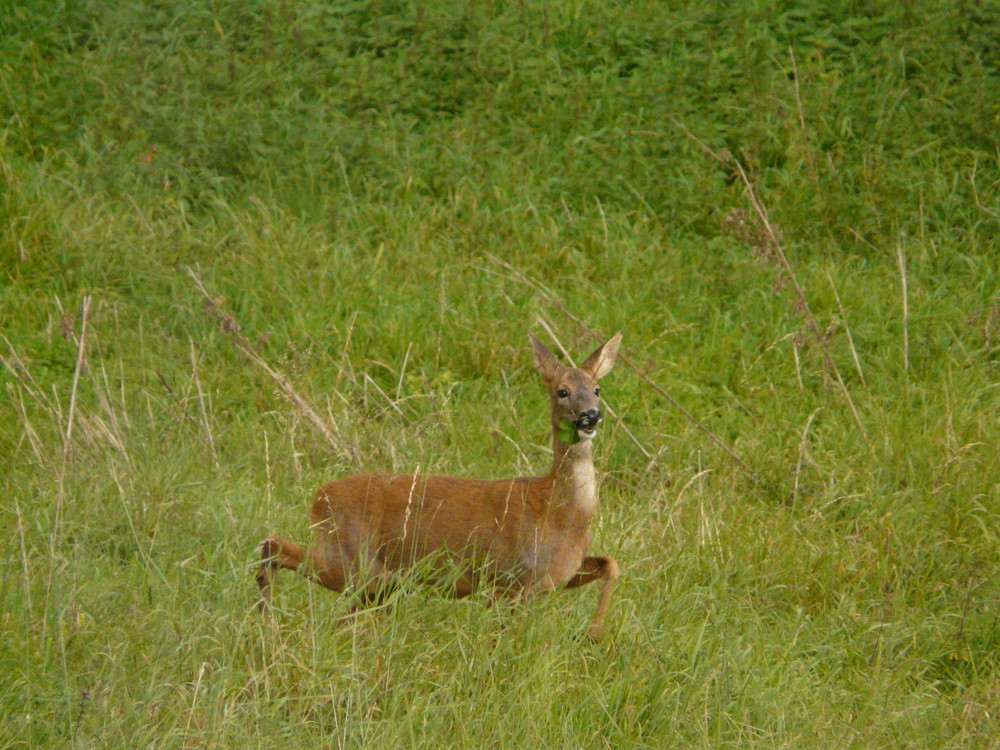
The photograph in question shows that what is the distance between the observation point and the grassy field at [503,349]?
4.11 metres

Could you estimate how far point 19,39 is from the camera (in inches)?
397

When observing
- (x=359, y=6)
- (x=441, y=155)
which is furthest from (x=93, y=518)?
(x=359, y=6)

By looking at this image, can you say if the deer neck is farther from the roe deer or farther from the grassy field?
the grassy field

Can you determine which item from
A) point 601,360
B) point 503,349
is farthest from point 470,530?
point 503,349

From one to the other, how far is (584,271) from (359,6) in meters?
3.13

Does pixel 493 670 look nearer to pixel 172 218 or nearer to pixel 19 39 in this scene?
pixel 172 218

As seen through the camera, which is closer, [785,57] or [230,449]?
[230,449]

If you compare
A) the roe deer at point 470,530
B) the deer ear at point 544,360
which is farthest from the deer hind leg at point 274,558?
the deer ear at point 544,360

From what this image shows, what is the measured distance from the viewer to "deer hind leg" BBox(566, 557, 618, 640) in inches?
175

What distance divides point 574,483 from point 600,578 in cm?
32

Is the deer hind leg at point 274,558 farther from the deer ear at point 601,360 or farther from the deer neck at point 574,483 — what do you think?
the deer ear at point 601,360

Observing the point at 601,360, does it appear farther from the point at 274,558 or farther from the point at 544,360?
the point at 274,558

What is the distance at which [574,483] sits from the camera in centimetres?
478

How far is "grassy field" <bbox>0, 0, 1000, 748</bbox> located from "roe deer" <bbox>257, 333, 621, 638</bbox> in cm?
13
